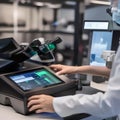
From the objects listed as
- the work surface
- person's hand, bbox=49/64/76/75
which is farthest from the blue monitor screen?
the work surface

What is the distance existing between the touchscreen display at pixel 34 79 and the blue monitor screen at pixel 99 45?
629 millimetres

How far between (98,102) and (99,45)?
33.9 inches

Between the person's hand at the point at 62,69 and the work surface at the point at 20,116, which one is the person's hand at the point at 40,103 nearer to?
the work surface at the point at 20,116

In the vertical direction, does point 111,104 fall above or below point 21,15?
below

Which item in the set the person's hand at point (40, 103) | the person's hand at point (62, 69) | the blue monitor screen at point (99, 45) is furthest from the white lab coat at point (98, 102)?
the blue monitor screen at point (99, 45)

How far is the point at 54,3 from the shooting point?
431 centimetres

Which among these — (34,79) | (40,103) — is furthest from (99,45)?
(40,103)

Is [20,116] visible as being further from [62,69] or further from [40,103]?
[62,69]

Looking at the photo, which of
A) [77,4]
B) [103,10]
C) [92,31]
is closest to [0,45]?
[92,31]

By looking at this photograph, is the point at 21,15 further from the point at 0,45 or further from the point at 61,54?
the point at 0,45

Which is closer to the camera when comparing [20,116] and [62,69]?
[20,116]

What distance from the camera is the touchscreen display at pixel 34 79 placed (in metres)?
1.08

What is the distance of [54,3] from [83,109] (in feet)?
11.6

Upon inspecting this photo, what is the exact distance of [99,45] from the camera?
1755mm
